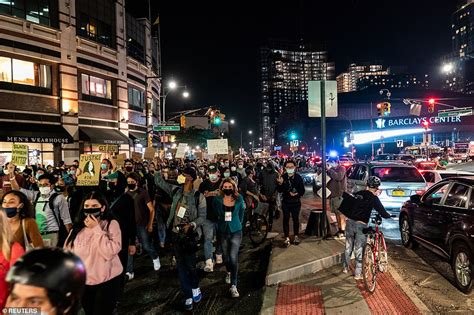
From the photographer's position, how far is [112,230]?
3977 mm

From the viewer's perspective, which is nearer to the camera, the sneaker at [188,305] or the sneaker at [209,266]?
the sneaker at [188,305]

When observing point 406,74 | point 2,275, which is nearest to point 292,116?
point 406,74

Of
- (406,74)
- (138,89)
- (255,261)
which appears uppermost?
(406,74)

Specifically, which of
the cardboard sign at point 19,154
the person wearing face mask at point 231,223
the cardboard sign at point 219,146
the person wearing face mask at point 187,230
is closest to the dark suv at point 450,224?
the person wearing face mask at point 231,223

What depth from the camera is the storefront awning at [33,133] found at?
18.8m

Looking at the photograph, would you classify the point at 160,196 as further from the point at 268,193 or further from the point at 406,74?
the point at 406,74

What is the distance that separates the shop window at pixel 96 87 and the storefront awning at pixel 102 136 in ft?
7.89

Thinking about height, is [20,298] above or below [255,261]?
above

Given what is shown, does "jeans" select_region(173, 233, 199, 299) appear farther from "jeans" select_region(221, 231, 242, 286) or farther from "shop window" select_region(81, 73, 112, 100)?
"shop window" select_region(81, 73, 112, 100)

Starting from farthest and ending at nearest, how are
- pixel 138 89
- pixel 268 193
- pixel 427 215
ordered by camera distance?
→ pixel 138 89 → pixel 268 193 → pixel 427 215

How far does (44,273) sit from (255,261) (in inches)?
257

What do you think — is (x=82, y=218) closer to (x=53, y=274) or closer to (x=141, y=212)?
(x=53, y=274)

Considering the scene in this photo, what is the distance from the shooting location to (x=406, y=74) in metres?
176

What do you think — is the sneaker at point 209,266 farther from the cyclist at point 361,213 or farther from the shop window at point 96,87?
the shop window at point 96,87
